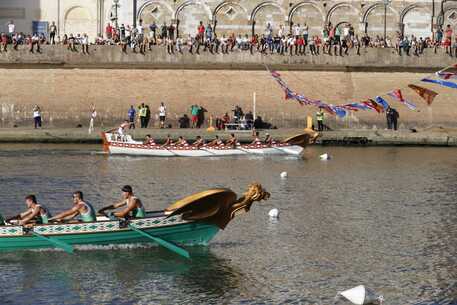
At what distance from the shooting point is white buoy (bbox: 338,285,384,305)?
22.3 meters

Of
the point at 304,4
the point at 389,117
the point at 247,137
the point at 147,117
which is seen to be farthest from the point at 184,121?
the point at 389,117

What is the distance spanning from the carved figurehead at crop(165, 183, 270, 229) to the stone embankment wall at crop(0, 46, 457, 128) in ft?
86.9

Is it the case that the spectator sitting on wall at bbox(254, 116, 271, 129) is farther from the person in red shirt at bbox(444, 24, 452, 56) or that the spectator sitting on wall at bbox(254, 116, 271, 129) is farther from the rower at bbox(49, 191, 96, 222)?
the rower at bbox(49, 191, 96, 222)

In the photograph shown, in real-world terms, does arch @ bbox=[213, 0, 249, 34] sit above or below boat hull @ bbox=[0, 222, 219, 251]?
above

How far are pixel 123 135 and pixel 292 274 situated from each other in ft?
73.6

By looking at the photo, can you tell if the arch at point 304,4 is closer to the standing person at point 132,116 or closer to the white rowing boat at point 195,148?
the standing person at point 132,116

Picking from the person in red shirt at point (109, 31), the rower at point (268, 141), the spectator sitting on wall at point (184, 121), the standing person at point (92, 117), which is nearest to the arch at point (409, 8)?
the spectator sitting on wall at point (184, 121)

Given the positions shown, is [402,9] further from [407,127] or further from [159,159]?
[159,159]

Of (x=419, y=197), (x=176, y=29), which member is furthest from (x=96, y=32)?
(x=419, y=197)

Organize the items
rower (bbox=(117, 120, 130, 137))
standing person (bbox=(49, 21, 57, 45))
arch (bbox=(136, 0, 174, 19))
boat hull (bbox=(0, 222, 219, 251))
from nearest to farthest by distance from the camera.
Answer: boat hull (bbox=(0, 222, 219, 251))
rower (bbox=(117, 120, 130, 137))
standing person (bbox=(49, 21, 57, 45))
arch (bbox=(136, 0, 174, 19))

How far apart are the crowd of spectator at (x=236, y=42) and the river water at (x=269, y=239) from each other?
323 inches

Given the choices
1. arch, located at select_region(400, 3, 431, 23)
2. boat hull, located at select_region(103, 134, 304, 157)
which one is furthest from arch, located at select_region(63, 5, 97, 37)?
arch, located at select_region(400, 3, 431, 23)

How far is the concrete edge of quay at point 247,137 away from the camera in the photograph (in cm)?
4956

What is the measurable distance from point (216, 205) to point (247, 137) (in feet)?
79.1
